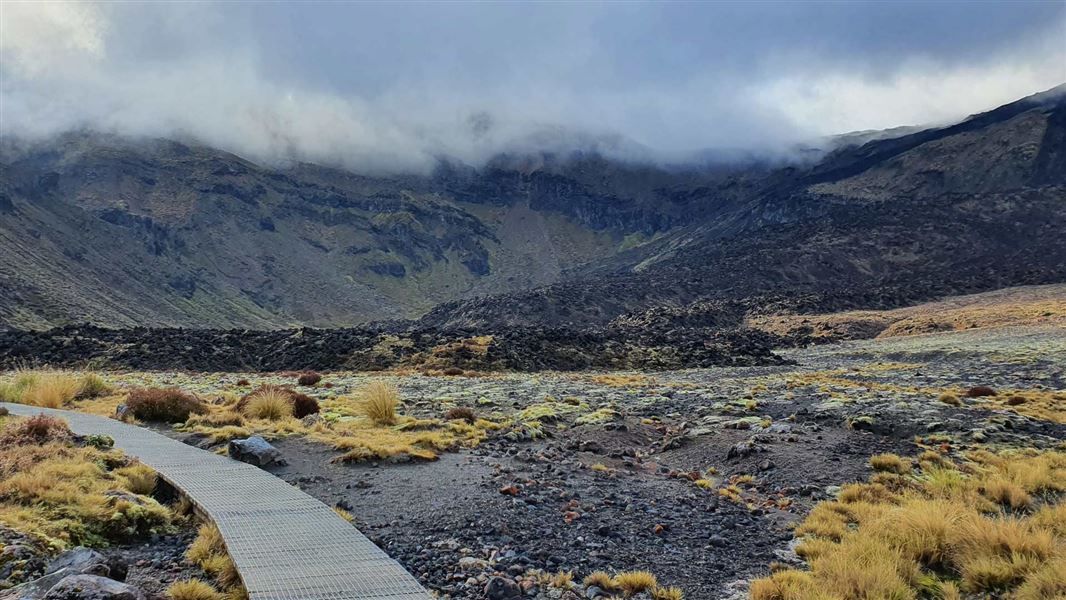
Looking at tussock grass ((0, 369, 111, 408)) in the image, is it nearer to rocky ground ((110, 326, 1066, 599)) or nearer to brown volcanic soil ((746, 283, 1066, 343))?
rocky ground ((110, 326, 1066, 599))

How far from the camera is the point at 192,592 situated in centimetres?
588

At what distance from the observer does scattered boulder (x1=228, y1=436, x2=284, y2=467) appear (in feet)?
37.6

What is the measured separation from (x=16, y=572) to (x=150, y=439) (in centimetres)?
741

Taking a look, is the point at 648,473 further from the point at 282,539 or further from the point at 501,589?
the point at 282,539

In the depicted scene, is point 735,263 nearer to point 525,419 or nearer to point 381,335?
point 381,335

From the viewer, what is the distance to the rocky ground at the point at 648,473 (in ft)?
24.4

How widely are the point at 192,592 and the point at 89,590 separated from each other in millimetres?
844

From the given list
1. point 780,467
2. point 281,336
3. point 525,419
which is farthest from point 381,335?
point 780,467

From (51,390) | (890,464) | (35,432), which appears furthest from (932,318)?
(35,432)

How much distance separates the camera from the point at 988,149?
552 ft

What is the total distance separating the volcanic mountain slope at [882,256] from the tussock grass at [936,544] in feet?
232

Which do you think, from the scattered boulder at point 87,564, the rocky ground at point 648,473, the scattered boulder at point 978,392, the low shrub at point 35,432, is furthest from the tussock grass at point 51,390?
the scattered boulder at point 978,392

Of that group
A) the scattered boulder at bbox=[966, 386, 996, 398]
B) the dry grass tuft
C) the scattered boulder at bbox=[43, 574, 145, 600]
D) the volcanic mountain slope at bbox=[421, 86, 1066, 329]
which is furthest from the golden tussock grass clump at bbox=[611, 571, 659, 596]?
the volcanic mountain slope at bbox=[421, 86, 1066, 329]

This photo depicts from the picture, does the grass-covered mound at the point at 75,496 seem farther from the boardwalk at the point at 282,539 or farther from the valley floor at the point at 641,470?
the valley floor at the point at 641,470
